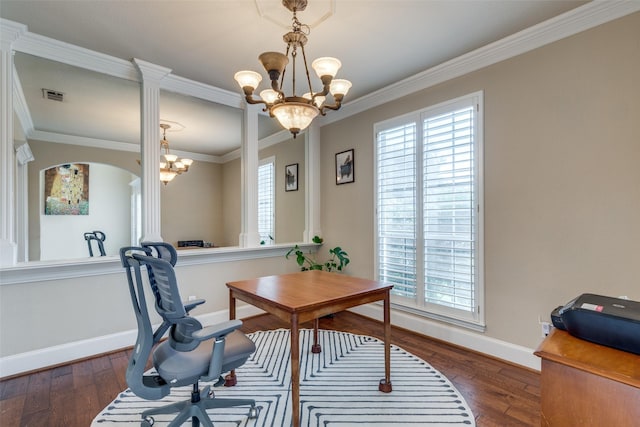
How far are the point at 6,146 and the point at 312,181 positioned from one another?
3.08 m

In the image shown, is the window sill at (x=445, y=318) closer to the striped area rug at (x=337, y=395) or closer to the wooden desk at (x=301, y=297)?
the striped area rug at (x=337, y=395)

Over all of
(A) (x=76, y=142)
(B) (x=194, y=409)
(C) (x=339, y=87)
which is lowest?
(B) (x=194, y=409)

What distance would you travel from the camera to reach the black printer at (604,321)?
95 cm

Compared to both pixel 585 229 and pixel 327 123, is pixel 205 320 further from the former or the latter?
pixel 585 229

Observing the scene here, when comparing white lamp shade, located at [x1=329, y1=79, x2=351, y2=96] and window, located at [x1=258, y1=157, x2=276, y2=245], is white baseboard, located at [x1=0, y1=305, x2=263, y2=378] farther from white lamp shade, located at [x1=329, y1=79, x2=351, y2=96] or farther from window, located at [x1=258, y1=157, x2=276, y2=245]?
white lamp shade, located at [x1=329, y1=79, x2=351, y2=96]

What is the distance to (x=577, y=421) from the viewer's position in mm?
889

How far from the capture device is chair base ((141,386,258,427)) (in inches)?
62.8

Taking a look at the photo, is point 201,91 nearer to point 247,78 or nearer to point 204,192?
point 247,78

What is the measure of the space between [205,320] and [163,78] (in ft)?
8.55

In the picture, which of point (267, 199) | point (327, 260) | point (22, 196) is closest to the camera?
point (22, 196)

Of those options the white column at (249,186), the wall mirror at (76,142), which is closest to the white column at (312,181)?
the white column at (249,186)

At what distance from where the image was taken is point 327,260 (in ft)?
14.1

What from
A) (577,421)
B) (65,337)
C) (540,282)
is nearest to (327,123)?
(540,282)

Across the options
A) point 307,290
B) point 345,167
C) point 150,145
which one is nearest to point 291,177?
point 345,167
